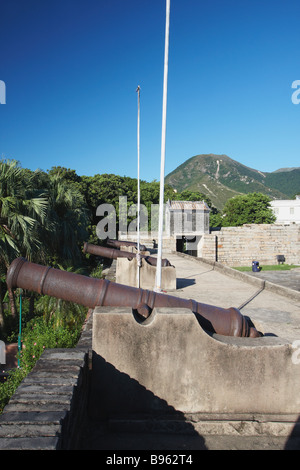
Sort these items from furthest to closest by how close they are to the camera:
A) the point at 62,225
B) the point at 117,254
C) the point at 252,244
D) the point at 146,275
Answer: the point at 252,244 → the point at 62,225 → the point at 117,254 → the point at 146,275

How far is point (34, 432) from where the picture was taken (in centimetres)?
185

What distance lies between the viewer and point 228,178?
16938 centimetres

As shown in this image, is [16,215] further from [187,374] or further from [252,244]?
[252,244]

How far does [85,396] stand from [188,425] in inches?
38.4

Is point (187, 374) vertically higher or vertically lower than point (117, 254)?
lower

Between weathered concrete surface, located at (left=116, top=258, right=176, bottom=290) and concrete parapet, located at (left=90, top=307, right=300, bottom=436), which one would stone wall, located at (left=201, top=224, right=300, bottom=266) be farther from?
concrete parapet, located at (left=90, top=307, right=300, bottom=436)

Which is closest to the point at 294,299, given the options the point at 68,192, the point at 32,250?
the point at 32,250

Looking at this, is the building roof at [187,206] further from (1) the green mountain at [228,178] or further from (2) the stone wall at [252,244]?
(1) the green mountain at [228,178]

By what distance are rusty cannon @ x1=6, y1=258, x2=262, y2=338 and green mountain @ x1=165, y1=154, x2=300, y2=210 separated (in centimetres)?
14179

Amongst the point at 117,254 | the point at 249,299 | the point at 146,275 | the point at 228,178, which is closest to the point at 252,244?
the point at 117,254

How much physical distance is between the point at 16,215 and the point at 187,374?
320 inches

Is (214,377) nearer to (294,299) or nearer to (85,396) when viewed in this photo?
(85,396)

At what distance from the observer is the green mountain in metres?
154

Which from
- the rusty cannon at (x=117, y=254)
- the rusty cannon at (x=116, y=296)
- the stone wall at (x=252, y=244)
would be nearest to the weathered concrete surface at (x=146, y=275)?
the rusty cannon at (x=117, y=254)
